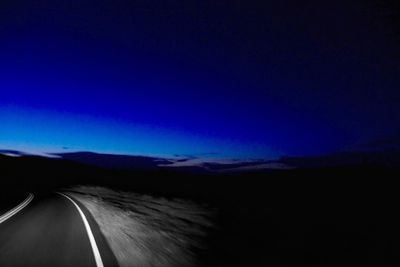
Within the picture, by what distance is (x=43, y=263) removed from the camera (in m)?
7.39

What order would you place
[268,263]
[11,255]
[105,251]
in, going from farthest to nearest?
[105,251], [11,255], [268,263]

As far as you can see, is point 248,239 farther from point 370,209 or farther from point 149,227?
point 370,209

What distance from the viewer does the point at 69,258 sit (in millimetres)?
7969

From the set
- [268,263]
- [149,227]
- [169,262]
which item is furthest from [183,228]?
[268,263]

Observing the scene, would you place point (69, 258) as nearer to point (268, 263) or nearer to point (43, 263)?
point (43, 263)

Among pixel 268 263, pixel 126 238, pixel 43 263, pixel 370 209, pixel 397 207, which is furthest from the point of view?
pixel 397 207

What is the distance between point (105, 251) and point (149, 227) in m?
2.54

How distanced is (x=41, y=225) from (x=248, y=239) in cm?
822

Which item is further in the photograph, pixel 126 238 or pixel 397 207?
pixel 397 207

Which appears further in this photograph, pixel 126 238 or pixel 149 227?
pixel 149 227

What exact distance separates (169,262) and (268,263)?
1.98 m

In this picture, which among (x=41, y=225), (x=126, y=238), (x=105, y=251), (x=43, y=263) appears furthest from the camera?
(x=41, y=225)

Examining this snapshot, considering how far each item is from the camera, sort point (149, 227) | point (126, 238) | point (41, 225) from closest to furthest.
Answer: point (126, 238) < point (149, 227) < point (41, 225)

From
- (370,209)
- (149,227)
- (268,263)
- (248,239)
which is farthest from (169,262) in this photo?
(370,209)
